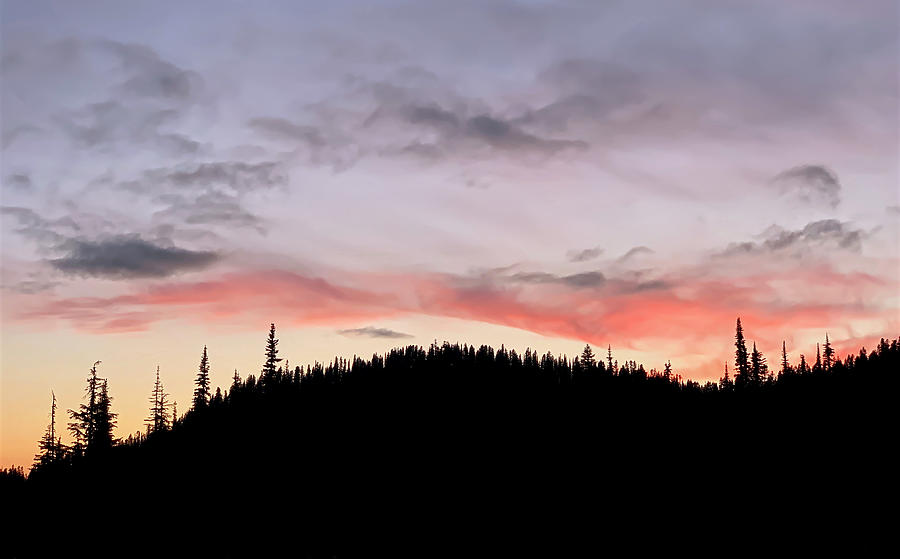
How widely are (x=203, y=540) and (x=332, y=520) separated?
1914 cm

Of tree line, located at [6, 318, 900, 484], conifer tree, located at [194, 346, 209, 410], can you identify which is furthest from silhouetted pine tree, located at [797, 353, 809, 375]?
conifer tree, located at [194, 346, 209, 410]

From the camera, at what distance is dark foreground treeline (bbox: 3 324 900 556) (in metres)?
133

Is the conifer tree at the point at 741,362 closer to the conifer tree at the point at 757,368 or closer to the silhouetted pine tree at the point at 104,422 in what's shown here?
the conifer tree at the point at 757,368

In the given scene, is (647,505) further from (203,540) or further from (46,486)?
(46,486)

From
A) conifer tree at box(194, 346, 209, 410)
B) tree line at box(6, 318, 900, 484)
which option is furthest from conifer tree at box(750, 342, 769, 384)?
conifer tree at box(194, 346, 209, 410)

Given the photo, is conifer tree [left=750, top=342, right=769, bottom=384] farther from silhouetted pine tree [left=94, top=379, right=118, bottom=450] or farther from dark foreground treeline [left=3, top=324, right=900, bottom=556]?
→ silhouetted pine tree [left=94, top=379, right=118, bottom=450]

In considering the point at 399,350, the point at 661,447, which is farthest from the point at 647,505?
the point at 399,350

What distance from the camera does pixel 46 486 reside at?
137 meters

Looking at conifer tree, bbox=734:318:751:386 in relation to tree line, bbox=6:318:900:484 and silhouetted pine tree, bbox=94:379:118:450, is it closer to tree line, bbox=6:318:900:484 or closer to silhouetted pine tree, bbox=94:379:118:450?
tree line, bbox=6:318:900:484

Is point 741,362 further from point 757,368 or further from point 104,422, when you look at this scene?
point 104,422

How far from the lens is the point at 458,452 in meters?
152

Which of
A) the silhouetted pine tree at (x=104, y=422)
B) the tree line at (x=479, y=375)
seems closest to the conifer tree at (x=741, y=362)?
the tree line at (x=479, y=375)

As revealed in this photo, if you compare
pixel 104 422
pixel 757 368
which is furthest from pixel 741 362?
pixel 104 422

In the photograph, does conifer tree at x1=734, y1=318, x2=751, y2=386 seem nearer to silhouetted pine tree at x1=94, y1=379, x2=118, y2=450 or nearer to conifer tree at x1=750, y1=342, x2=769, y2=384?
conifer tree at x1=750, y1=342, x2=769, y2=384
